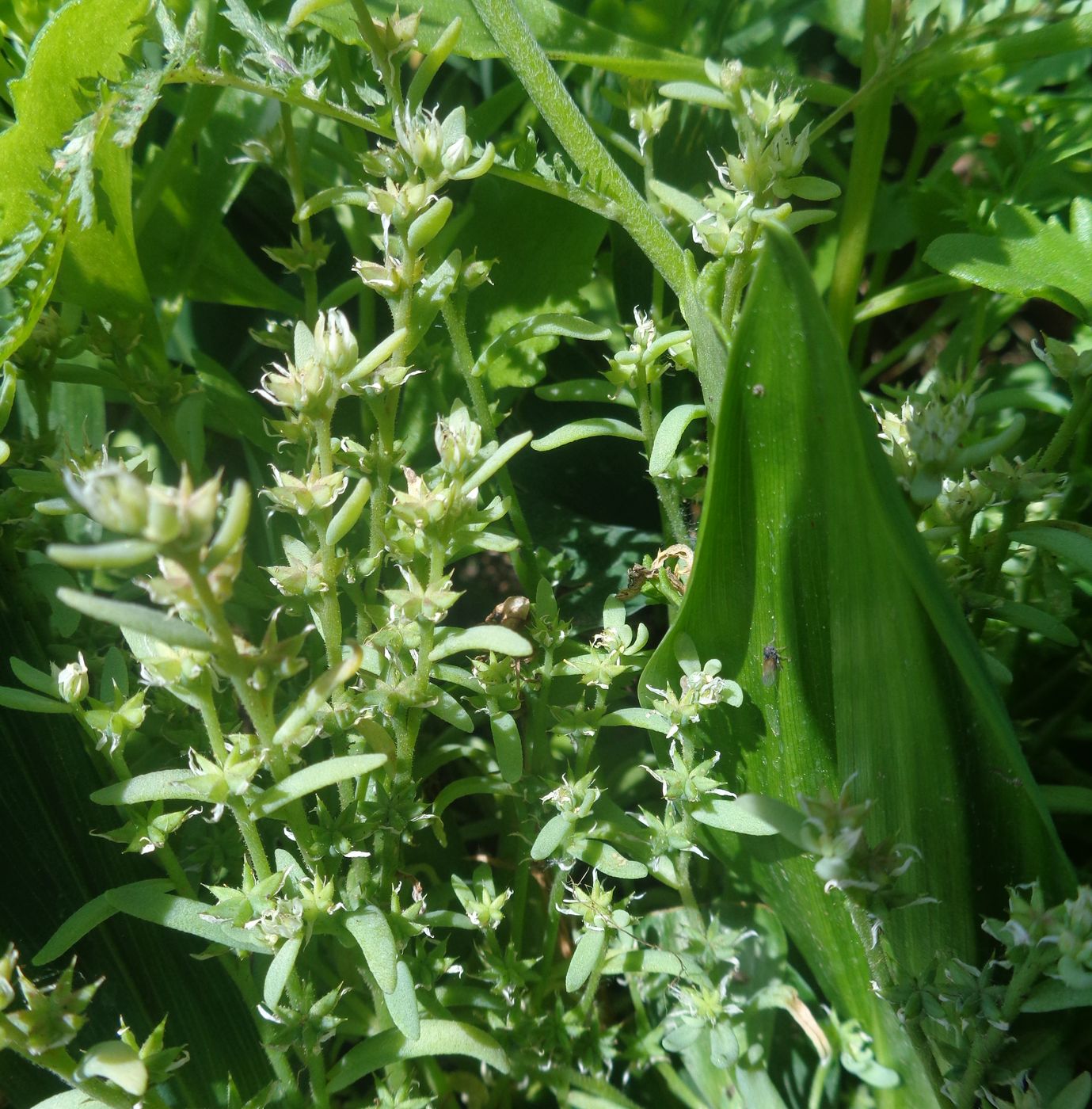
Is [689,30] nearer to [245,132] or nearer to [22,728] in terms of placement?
[245,132]

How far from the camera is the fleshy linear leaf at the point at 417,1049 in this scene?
1.82 ft

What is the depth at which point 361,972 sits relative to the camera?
596mm

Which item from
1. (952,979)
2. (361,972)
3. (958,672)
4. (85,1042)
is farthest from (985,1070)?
(85,1042)

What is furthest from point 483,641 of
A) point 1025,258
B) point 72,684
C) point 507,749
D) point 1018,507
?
point 1025,258

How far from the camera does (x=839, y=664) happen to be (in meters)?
0.52

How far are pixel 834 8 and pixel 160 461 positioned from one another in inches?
26.8

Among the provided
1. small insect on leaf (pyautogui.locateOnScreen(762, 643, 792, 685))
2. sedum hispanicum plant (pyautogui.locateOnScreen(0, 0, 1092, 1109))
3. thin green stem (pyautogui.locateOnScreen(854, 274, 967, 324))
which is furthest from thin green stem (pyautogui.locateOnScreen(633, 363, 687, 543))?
thin green stem (pyautogui.locateOnScreen(854, 274, 967, 324))

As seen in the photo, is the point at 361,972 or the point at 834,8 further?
the point at 834,8

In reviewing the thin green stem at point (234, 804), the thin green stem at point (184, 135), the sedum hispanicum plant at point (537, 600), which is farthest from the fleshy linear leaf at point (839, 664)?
the thin green stem at point (184, 135)

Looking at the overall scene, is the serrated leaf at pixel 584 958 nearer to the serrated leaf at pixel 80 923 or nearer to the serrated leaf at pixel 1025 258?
the serrated leaf at pixel 80 923

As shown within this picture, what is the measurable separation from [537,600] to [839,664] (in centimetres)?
19

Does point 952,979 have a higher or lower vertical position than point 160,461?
lower

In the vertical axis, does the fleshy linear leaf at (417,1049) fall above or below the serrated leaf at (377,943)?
below

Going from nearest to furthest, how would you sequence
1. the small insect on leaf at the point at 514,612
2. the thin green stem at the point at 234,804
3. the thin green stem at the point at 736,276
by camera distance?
the thin green stem at the point at 234,804 → the thin green stem at the point at 736,276 → the small insect on leaf at the point at 514,612
